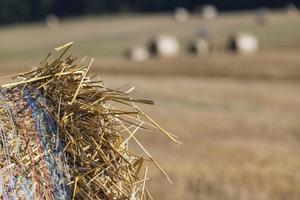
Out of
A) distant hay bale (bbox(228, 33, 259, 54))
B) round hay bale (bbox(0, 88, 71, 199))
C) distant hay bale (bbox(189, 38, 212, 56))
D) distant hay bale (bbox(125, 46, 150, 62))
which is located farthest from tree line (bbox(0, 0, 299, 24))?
round hay bale (bbox(0, 88, 71, 199))

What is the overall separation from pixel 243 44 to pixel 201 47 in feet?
7.16

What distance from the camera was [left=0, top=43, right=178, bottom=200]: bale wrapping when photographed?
189 inches

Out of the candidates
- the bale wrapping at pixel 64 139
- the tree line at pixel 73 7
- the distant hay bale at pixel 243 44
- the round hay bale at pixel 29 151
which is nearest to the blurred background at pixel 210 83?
the distant hay bale at pixel 243 44

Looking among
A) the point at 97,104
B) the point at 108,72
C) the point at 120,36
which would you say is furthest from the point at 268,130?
the point at 120,36

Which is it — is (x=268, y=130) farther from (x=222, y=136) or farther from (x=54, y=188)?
(x=54, y=188)

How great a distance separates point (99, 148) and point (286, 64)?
29731 mm

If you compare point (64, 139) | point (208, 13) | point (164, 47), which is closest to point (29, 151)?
point (64, 139)

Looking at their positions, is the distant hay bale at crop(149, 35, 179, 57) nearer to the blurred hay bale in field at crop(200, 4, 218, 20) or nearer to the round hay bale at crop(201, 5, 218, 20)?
the blurred hay bale in field at crop(200, 4, 218, 20)

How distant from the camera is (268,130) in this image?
15.9 meters

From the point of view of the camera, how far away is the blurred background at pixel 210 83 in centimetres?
997

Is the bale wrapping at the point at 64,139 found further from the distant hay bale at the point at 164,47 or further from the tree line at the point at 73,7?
the tree line at the point at 73,7

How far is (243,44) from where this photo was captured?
133 ft

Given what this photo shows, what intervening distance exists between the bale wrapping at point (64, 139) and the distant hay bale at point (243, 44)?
115 ft

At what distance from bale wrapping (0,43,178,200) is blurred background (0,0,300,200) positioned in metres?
0.51
